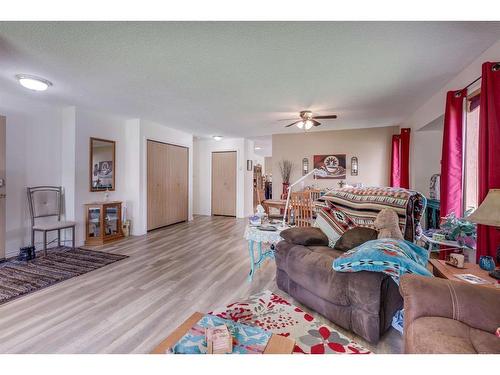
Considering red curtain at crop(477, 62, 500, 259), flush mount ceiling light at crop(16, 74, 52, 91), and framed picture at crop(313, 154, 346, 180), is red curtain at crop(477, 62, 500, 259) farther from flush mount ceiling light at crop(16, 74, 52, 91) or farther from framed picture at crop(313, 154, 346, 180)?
flush mount ceiling light at crop(16, 74, 52, 91)

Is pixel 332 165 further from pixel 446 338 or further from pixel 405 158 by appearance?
pixel 446 338

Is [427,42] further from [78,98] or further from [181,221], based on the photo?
[181,221]

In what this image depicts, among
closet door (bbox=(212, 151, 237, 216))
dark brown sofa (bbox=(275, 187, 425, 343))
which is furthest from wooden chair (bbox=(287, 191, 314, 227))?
closet door (bbox=(212, 151, 237, 216))

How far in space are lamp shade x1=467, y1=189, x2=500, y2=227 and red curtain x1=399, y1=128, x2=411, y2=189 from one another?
3.41 m

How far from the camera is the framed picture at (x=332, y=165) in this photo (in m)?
5.72

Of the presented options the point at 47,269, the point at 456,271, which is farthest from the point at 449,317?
the point at 47,269

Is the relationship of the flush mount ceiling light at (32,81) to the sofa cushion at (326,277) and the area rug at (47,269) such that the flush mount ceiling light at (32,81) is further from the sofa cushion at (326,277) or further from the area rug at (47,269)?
the sofa cushion at (326,277)

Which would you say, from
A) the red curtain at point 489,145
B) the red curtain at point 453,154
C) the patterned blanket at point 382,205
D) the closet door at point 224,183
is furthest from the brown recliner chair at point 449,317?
the closet door at point 224,183

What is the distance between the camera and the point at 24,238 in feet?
12.0

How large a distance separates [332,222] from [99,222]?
3.85 metres

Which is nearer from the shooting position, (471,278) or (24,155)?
(471,278)

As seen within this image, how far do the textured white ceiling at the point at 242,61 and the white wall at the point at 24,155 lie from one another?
384 millimetres

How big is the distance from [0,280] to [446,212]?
4.90 metres

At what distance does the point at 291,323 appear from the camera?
182cm
